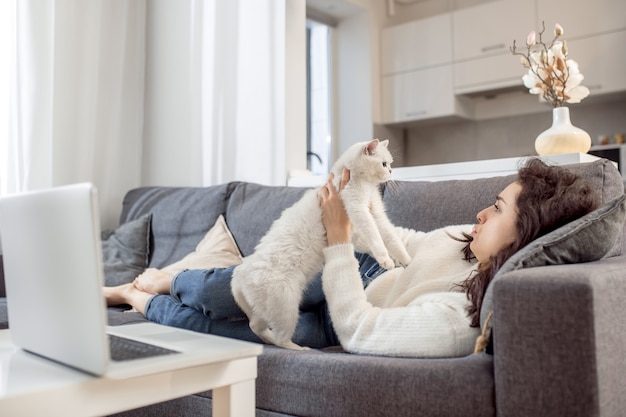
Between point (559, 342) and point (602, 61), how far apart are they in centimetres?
364

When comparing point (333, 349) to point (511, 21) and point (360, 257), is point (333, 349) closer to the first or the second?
point (360, 257)

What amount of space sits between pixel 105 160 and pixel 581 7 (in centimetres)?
329

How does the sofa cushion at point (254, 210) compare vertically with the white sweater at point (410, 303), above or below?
above

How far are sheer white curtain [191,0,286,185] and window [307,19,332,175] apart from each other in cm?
181

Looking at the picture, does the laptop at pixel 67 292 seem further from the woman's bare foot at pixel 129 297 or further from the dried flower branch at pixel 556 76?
the dried flower branch at pixel 556 76

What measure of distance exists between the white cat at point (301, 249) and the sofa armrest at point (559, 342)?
43 cm

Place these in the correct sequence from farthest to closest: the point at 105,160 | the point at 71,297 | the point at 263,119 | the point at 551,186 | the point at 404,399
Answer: the point at 105,160, the point at 263,119, the point at 551,186, the point at 404,399, the point at 71,297

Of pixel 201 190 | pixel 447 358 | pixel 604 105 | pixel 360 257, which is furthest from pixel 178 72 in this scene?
pixel 604 105

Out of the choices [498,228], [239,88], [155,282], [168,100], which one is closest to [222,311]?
[155,282]

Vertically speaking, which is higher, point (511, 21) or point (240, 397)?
point (511, 21)

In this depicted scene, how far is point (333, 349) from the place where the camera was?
1.54 meters

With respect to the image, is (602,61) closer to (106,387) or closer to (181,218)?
(181,218)

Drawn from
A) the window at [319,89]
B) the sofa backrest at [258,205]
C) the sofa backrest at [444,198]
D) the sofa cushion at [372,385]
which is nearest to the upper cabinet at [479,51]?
the window at [319,89]

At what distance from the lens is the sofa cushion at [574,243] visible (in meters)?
1.23
